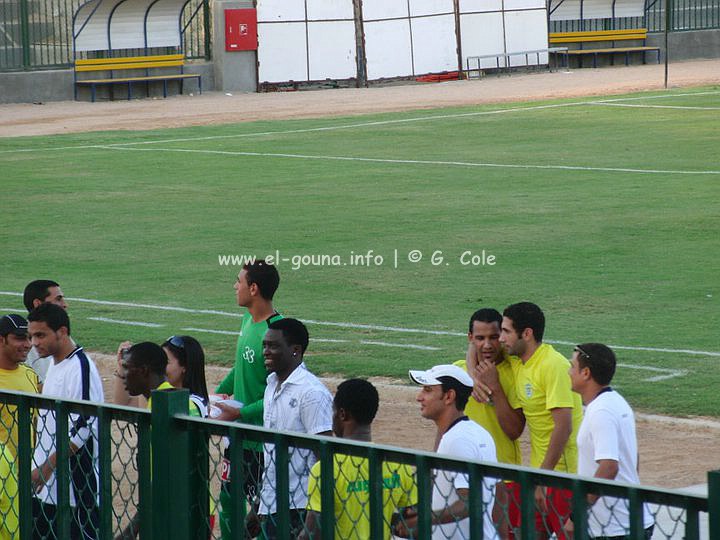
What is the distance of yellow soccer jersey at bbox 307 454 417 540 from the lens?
465 centimetres

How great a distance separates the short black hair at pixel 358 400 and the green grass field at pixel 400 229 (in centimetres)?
540

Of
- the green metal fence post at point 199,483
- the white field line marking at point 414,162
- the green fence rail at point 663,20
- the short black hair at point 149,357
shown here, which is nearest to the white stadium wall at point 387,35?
the green fence rail at point 663,20

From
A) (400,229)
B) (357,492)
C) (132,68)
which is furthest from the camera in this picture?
(132,68)

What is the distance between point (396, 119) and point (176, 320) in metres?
22.0

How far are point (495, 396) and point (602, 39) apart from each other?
47097 millimetres

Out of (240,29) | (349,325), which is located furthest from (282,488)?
(240,29)

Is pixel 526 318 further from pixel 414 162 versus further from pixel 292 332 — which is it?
pixel 414 162

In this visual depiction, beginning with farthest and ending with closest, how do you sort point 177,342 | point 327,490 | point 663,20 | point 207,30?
1. point 663,20
2. point 207,30
3. point 177,342
4. point 327,490

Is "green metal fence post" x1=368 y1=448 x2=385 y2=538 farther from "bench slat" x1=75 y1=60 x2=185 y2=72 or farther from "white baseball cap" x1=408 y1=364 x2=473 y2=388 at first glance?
"bench slat" x1=75 y1=60 x2=185 y2=72

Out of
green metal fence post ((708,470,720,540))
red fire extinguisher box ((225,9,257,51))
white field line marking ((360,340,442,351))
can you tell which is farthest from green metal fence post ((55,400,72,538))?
red fire extinguisher box ((225,9,257,51))

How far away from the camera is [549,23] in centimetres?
5438

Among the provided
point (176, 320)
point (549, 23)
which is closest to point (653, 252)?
point (176, 320)

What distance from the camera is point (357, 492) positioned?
5039 millimetres

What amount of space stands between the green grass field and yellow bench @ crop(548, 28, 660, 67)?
17.2m
